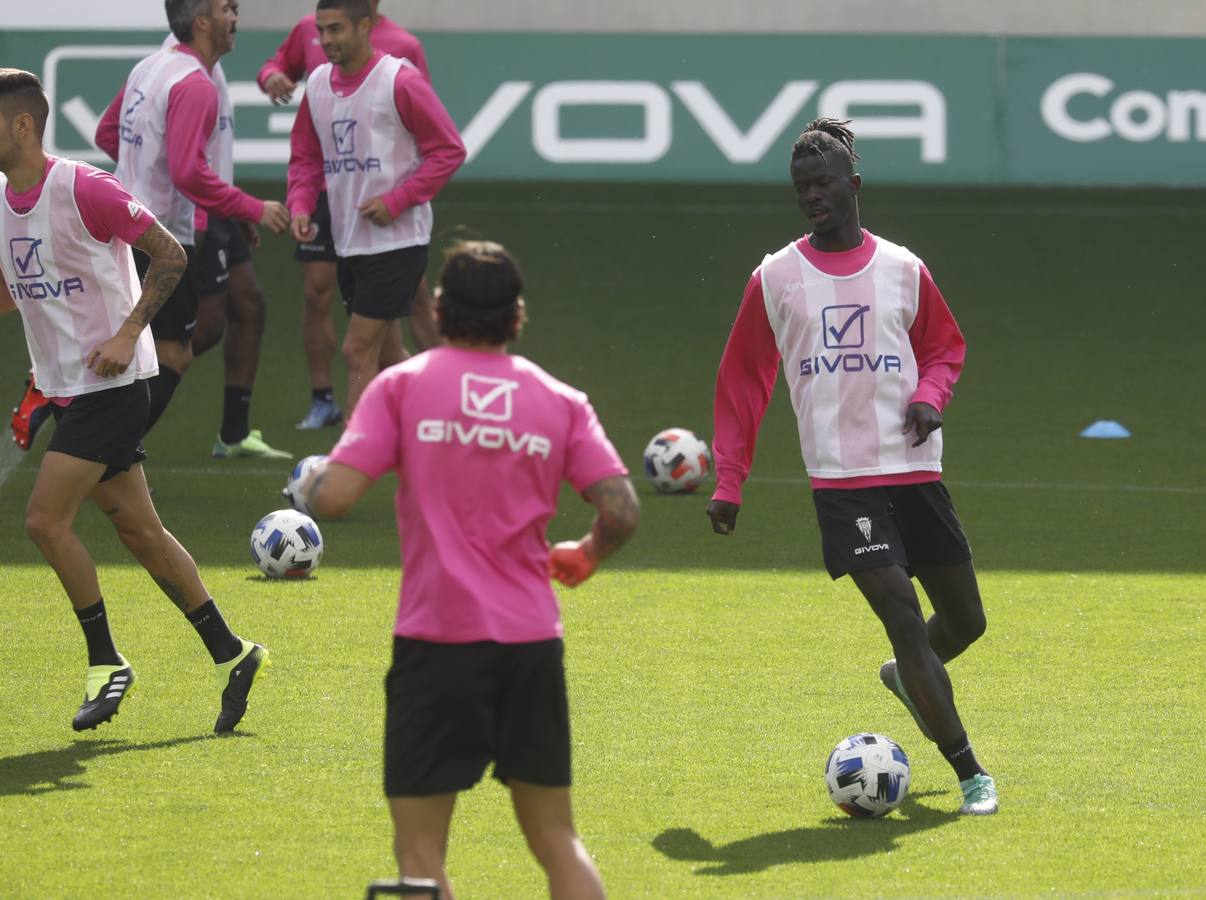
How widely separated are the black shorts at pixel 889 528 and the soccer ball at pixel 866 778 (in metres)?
0.50

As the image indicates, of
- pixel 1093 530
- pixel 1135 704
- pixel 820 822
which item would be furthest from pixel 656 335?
pixel 820 822

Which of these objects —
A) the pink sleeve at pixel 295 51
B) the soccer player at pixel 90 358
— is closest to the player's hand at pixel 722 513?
the soccer player at pixel 90 358

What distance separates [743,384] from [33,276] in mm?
2294

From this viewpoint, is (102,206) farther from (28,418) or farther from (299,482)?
(28,418)

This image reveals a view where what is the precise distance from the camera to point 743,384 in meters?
6.29

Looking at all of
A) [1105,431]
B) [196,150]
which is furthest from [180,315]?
[1105,431]

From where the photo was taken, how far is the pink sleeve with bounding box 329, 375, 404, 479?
4.23 m

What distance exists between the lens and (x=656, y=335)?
15.9m

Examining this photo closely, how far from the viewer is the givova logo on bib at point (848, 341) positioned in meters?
6.04

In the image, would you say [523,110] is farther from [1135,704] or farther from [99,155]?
[1135,704]

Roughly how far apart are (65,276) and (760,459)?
244 inches

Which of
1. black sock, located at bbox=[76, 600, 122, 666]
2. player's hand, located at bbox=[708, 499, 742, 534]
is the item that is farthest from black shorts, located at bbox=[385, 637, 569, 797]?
black sock, located at bbox=[76, 600, 122, 666]

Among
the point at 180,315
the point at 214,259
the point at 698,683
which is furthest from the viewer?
the point at 214,259

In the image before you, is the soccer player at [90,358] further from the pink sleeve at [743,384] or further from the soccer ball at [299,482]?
the soccer ball at [299,482]
